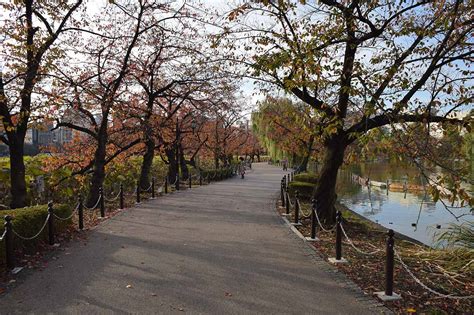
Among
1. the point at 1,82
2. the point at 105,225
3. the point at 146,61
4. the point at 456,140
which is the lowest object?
the point at 105,225

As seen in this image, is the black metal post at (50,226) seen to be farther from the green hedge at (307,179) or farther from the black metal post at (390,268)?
the green hedge at (307,179)

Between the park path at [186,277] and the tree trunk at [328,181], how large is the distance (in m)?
1.81

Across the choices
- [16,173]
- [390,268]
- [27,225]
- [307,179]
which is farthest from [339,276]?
[307,179]

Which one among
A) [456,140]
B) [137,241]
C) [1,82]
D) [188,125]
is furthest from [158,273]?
[188,125]

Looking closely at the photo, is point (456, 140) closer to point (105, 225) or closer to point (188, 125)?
point (105, 225)

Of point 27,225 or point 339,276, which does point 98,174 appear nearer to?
point 27,225

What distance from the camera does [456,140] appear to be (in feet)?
27.0

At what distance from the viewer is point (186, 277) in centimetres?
652

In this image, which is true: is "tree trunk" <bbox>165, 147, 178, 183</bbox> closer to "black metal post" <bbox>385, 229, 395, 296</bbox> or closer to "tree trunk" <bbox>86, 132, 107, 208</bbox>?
"tree trunk" <bbox>86, 132, 107, 208</bbox>

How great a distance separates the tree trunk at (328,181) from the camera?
11781 mm

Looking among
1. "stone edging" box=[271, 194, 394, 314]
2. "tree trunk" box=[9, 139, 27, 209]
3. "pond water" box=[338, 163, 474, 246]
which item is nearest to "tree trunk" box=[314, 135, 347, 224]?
"pond water" box=[338, 163, 474, 246]

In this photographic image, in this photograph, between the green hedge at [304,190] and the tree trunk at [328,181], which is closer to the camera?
the tree trunk at [328,181]

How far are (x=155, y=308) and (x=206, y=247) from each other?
139 inches

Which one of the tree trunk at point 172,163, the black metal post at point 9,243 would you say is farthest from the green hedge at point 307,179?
the black metal post at point 9,243
